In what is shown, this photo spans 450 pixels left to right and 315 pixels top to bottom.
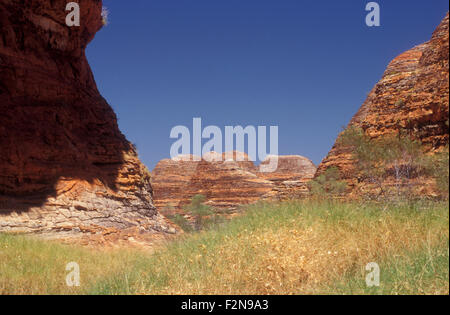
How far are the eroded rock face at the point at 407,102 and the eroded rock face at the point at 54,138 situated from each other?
29.4 ft

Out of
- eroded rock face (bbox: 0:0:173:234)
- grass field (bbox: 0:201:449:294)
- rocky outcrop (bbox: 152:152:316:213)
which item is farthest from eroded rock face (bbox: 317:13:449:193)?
rocky outcrop (bbox: 152:152:316:213)

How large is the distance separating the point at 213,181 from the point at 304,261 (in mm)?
53596

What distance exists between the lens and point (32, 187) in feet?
40.9

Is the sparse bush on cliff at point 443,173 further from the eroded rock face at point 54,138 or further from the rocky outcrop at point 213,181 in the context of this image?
the rocky outcrop at point 213,181

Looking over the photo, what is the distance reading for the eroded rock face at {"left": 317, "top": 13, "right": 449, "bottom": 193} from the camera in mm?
6938

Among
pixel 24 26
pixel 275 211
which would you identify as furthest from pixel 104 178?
pixel 275 211

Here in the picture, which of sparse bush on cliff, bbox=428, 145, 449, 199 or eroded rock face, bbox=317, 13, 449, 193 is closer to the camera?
sparse bush on cliff, bbox=428, 145, 449, 199

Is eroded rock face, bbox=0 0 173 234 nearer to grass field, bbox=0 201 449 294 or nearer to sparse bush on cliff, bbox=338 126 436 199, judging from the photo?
grass field, bbox=0 201 449 294

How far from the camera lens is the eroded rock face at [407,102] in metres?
6.94

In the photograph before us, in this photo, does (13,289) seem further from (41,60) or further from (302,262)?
(41,60)

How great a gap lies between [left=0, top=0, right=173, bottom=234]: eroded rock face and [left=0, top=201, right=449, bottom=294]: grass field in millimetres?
5984

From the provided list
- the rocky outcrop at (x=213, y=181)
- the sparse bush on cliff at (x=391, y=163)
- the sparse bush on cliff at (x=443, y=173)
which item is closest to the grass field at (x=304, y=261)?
the sparse bush on cliff at (x=443, y=173)

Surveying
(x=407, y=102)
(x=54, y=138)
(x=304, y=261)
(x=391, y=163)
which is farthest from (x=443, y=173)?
(x=54, y=138)

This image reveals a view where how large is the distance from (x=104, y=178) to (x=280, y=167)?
225 ft
